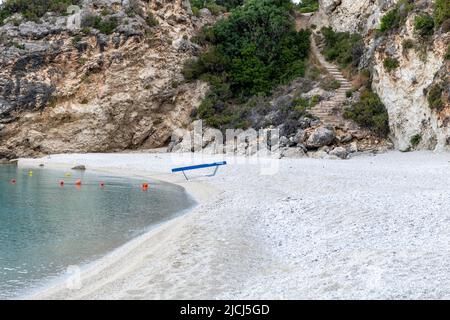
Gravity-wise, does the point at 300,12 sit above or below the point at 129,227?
above

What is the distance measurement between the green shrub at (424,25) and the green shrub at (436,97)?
3558mm

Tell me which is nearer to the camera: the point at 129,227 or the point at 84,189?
the point at 129,227

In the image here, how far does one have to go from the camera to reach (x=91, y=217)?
12352mm

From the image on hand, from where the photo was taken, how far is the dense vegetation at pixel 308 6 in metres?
43.3

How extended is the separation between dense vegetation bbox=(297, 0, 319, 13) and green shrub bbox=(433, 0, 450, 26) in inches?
834

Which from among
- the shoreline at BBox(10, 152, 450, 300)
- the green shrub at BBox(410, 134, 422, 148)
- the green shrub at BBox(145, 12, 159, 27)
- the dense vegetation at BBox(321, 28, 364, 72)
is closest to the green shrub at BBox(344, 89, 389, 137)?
the green shrub at BBox(410, 134, 422, 148)

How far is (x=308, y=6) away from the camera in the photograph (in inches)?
1759

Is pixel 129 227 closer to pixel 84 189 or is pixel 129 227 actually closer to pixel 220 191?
pixel 220 191

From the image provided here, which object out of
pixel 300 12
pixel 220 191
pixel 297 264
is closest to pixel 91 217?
pixel 220 191

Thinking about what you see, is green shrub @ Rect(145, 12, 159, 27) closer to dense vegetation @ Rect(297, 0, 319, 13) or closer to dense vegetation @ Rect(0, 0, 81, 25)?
dense vegetation @ Rect(0, 0, 81, 25)

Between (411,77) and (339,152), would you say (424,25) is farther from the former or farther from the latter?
(339,152)

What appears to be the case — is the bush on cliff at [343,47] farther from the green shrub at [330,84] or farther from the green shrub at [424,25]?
the green shrub at [424,25]

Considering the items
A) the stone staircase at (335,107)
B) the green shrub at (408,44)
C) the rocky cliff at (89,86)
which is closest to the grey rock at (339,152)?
the stone staircase at (335,107)
